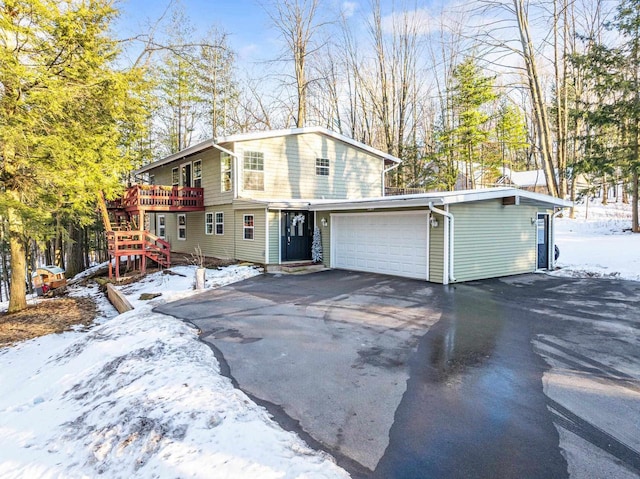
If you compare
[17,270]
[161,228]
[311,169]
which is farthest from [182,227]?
[17,270]

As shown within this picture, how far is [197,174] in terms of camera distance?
17062 millimetres

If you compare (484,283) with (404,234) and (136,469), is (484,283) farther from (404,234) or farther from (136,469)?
(136,469)

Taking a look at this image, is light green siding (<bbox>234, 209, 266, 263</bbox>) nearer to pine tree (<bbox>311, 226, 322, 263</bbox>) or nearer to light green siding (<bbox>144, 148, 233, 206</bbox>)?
light green siding (<bbox>144, 148, 233, 206</bbox>)

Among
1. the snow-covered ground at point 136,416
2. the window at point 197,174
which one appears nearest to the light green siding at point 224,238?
the window at point 197,174

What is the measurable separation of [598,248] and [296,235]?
11.9 m

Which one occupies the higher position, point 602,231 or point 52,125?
point 52,125

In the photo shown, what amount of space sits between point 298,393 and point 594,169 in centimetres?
1909

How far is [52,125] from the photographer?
833 centimetres

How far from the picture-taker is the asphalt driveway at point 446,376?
2900 mm

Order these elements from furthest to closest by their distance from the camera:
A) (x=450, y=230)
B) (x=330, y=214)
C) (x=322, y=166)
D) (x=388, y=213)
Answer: (x=322, y=166)
(x=330, y=214)
(x=388, y=213)
(x=450, y=230)

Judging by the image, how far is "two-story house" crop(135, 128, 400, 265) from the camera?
45.1ft

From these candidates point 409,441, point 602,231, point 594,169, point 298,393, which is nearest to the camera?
point 409,441

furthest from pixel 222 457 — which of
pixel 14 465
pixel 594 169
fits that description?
pixel 594 169

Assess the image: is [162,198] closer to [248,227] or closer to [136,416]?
[248,227]
